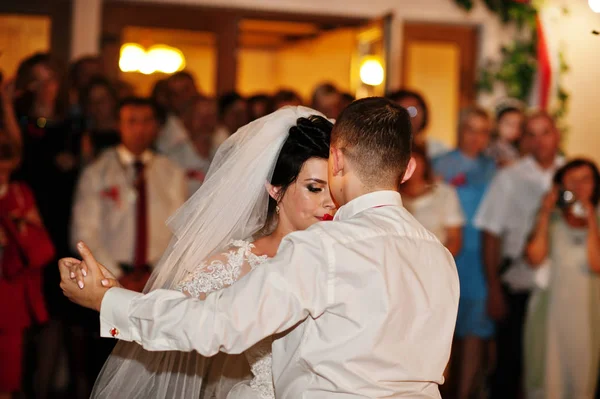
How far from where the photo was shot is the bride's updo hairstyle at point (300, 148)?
302cm

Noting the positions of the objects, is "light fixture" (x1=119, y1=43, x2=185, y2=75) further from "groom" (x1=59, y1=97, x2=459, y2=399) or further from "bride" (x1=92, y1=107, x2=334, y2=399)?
"groom" (x1=59, y1=97, x2=459, y2=399)

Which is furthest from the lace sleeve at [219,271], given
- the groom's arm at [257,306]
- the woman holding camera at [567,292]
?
the woman holding camera at [567,292]

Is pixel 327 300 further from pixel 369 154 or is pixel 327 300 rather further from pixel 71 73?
pixel 71 73

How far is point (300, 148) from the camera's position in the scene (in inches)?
119

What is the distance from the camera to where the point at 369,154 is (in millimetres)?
2355

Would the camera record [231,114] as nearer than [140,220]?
No

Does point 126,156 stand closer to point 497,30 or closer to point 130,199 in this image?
point 130,199

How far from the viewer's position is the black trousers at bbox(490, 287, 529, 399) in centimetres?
570

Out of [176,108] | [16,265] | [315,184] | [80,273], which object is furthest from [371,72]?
[80,273]

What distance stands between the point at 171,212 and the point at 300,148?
2702 mm

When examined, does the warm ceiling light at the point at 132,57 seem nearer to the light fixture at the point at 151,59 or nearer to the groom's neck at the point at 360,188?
the light fixture at the point at 151,59

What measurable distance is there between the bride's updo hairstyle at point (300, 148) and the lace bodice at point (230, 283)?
338 mm

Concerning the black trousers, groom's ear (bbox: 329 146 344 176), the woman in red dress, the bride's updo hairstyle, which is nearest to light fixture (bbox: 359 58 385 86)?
the black trousers

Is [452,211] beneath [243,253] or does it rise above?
beneath
